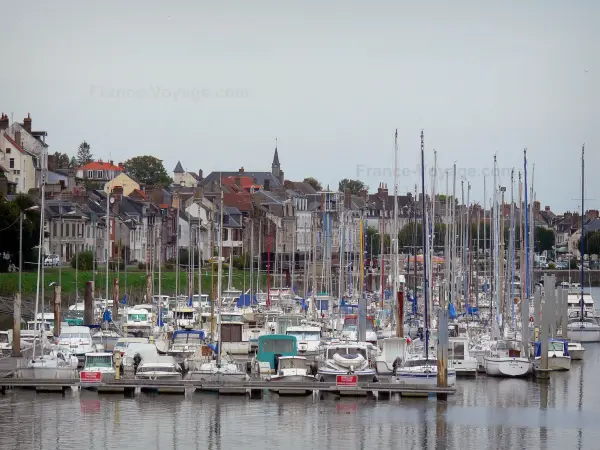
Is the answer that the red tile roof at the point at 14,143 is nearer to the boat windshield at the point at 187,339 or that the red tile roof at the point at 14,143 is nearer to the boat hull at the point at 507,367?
the boat windshield at the point at 187,339

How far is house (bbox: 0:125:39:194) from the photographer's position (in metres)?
154

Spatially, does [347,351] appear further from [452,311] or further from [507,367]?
[452,311]

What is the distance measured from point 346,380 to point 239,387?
4.39 metres

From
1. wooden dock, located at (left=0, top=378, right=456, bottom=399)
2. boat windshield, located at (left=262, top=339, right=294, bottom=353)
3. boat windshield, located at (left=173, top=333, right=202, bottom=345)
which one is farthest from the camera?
boat windshield, located at (left=173, top=333, right=202, bottom=345)

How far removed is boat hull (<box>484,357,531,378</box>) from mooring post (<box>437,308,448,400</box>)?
8385 mm

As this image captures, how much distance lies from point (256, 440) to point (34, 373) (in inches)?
553

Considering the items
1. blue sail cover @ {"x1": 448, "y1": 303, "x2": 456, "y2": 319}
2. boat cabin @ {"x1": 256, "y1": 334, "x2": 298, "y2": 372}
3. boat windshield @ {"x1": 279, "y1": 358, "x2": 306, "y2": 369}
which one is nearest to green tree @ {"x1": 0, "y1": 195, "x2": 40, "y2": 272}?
blue sail cover @ {"x1": 448, "y1": 303, "x2": 456, "y2": 319}

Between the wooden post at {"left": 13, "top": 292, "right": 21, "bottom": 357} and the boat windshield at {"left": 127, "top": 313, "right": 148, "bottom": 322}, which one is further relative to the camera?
the boat windshield at {"left": 127, "top": 313, "right": 148, "bottom": 322}

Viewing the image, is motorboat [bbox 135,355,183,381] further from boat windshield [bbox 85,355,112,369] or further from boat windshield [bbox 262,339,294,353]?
boat windshield [bbox 262,339,294,353]

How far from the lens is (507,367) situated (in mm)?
66125

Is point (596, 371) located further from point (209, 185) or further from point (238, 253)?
point (209, 185)

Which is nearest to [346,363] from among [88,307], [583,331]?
[88,307]

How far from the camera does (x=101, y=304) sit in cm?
9762

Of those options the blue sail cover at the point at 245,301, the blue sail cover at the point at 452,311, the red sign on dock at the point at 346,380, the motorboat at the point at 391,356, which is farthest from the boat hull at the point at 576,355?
the blue sail cover at the point at 245,301
